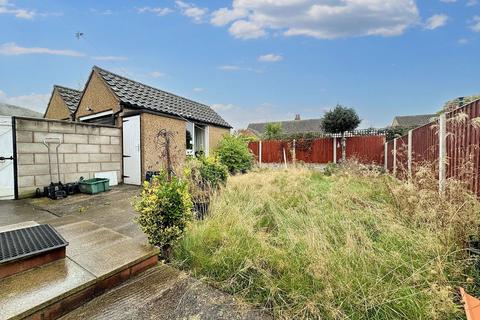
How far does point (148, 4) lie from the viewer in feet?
21.6

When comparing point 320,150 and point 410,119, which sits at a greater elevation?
point 410,119

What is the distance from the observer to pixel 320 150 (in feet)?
50.5

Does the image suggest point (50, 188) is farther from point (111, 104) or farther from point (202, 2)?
point (202, 2)

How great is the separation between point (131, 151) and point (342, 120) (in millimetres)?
11983

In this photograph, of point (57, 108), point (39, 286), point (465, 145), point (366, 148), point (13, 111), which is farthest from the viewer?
point (13, 111)

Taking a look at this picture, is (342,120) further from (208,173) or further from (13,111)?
(13,111)

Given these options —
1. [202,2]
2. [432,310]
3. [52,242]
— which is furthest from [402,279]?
[202,2]

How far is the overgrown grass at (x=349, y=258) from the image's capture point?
1.73 meters

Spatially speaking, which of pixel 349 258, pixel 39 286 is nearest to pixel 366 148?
pixel 349 258

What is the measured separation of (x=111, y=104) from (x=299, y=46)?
759 centimetres

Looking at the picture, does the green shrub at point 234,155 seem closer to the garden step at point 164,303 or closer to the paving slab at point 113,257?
the paving slab at point 113,257

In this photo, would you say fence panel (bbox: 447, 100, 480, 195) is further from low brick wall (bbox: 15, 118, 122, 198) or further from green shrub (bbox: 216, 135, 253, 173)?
low brick wall (bbox: 15, 118, 122, 198)

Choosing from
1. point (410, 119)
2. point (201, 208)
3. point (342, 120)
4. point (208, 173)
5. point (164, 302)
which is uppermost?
point (410, 119)

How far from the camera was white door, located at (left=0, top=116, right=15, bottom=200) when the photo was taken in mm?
5172
